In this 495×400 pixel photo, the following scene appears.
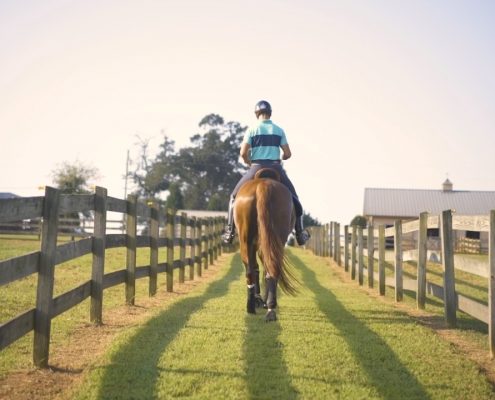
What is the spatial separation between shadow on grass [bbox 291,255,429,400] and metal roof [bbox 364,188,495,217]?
44434 millimetres

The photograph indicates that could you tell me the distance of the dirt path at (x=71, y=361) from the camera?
391 cm

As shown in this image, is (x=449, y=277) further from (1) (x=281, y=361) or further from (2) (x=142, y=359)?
(2) (x=142, y=359)

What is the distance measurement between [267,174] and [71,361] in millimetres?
3551

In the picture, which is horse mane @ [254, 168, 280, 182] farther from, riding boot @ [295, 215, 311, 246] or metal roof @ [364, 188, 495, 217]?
metal roof @ [364, 188, 495, 217]

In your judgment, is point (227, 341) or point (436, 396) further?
point (227, 341)

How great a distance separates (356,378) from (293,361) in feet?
2.02

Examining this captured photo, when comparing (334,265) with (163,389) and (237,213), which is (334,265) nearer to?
(237,213)

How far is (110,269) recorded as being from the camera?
13.2 metres

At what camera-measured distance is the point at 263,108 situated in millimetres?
7652

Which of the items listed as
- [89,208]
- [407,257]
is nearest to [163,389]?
[89,208]

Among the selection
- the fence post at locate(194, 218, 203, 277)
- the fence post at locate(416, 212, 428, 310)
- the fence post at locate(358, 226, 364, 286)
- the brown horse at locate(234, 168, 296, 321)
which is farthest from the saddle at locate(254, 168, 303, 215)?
the fence post at locate(194, 218, 203, 277)

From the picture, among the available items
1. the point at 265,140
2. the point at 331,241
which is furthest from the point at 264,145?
the point at 331,241

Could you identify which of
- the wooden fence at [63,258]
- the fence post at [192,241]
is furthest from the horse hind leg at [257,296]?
the fence post at [192,241]

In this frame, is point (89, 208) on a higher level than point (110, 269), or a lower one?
higher
